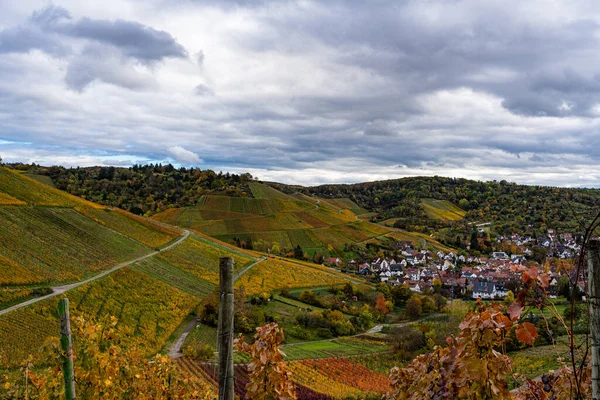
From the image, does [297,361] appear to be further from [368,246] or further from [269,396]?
[368,246]

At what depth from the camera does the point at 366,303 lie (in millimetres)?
58281

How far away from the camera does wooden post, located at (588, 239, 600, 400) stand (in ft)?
8.91

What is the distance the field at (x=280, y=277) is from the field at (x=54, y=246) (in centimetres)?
1362

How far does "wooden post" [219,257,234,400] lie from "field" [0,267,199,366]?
67.4 ft

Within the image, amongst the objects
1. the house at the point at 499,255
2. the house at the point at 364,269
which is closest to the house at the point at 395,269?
the house at the point at 364,269

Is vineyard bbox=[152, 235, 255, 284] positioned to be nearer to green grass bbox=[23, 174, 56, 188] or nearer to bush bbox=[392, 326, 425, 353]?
bush bbox=[392, 326, 425, 353]

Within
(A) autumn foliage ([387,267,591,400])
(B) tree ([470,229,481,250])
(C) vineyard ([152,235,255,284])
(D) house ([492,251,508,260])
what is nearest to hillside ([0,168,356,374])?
(C) vineyard ([152,235,255,284])

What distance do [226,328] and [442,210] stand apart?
167378 mm

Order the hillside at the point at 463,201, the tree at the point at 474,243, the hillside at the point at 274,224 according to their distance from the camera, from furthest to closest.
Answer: the hillside at the point at 463,201 → the tree at the point at 474,243 → the hillside at the point at 274,224

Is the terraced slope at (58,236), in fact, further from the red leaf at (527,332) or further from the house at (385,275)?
the house at (385,275)

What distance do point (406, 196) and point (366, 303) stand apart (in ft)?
421

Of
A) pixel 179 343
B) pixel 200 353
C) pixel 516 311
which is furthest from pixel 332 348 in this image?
pixel 516 311

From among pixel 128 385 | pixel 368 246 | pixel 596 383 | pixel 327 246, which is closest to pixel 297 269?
pixel 327 246

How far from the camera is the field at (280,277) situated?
53.4 m
